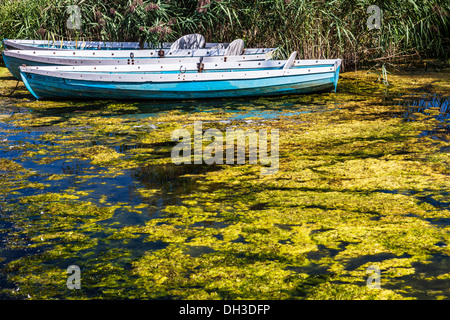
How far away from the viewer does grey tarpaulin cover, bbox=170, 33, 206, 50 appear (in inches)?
302

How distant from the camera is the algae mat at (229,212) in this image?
2.34m

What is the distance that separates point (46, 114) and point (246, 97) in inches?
102

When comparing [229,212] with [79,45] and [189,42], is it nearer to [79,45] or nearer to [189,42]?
[189,42]

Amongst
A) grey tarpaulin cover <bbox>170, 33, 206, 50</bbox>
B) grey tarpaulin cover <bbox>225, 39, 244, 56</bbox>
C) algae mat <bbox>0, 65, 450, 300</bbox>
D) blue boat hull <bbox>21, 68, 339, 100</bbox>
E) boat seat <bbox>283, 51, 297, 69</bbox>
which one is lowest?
algae mat <bbox>0, 65, 450, 300</bbox>

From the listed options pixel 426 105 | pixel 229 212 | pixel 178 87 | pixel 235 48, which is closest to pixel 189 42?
pixel 235 48

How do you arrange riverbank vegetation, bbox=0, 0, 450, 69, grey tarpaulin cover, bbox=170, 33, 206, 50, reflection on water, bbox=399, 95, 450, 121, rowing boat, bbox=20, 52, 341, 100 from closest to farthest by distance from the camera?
reflection on water, bbox=399, 95, 450, 121, rowing boat, bbox=20, 52, 341, 100, riverbank vegetation, bbox=0, 0, 450, 69, grey tarpaulin cover, bbox=170, 33, 206, 50

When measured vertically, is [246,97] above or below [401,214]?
above

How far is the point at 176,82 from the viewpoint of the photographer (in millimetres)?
6492

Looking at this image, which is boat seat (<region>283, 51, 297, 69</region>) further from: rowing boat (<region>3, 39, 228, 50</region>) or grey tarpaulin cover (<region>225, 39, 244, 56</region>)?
rowing boat (<region>3, 39, 228, 50</region>)

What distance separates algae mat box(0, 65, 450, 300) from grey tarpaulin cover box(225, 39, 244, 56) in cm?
224

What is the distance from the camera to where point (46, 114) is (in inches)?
233

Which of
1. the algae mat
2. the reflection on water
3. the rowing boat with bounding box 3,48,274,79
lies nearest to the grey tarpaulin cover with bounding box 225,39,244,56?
the rowing boat with bounding box 3,48,274,79
